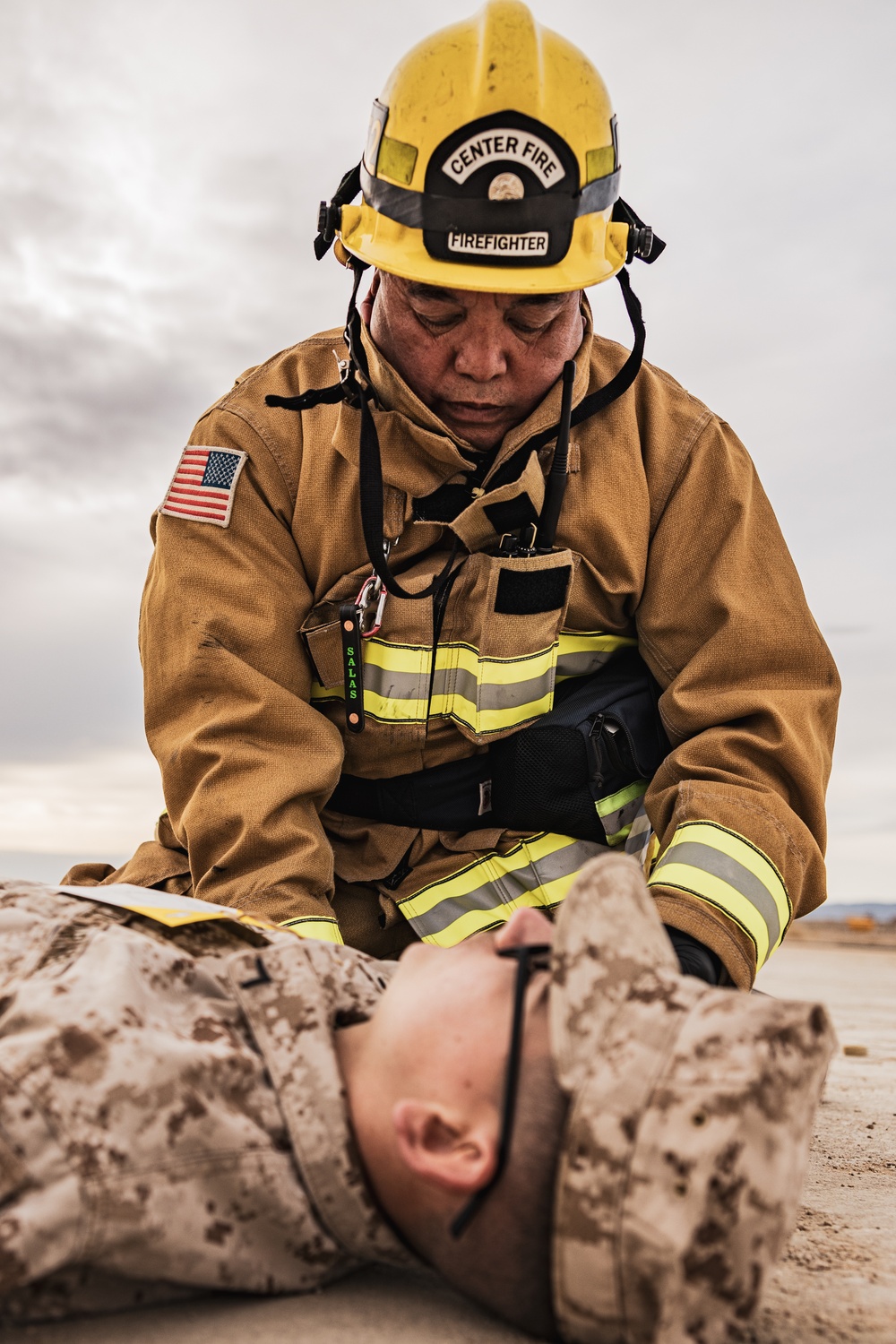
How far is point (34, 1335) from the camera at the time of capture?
5.09ft

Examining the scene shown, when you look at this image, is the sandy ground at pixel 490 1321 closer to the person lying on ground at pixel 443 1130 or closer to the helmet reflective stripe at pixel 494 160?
the person lying on ground at pixel 443 1130

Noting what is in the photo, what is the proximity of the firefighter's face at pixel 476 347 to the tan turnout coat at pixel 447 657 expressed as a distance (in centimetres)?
6

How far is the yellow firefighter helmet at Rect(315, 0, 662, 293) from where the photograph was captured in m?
2.87

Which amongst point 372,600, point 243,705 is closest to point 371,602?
point 372,600

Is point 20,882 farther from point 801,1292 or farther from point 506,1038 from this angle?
point 801,1292

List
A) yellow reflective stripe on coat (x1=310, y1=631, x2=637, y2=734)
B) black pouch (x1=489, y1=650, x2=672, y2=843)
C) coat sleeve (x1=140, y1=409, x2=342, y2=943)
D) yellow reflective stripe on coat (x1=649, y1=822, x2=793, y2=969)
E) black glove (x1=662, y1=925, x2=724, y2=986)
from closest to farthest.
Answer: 1. black glove (x1=662, y1=925, x2=724, y2=986)
2. yellow reflective stripe on coat (x1=649, y1=822, x2=793, y2=969)
3. coat sleeve (x1=140, y1=409, x2=342, y2=943)
4. yellow reflective stripe on coat (x1=310, y1=631, x2=637, y2=734)
5. black pouch (x1=489, y1=650, x2=672, y2=843)

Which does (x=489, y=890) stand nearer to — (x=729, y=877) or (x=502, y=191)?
(x=729, y=877)

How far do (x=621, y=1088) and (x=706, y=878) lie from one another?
142 cm

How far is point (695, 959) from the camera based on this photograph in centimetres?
267

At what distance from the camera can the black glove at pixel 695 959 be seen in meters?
2.66

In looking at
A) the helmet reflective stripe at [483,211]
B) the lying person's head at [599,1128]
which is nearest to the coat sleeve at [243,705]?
the helmet reflective stripe at [483,211]

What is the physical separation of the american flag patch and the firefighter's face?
20.0 inches

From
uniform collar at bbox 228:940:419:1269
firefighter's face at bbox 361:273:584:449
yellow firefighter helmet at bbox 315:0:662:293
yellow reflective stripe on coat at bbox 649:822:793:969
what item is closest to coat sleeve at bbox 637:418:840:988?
yellow reflective stripe on coat at bbox 649:822:793:969

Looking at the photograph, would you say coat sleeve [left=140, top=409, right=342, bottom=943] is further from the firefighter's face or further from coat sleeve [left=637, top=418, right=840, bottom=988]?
coat sleeve [left=637, top=418, right=840, bottom=988]
